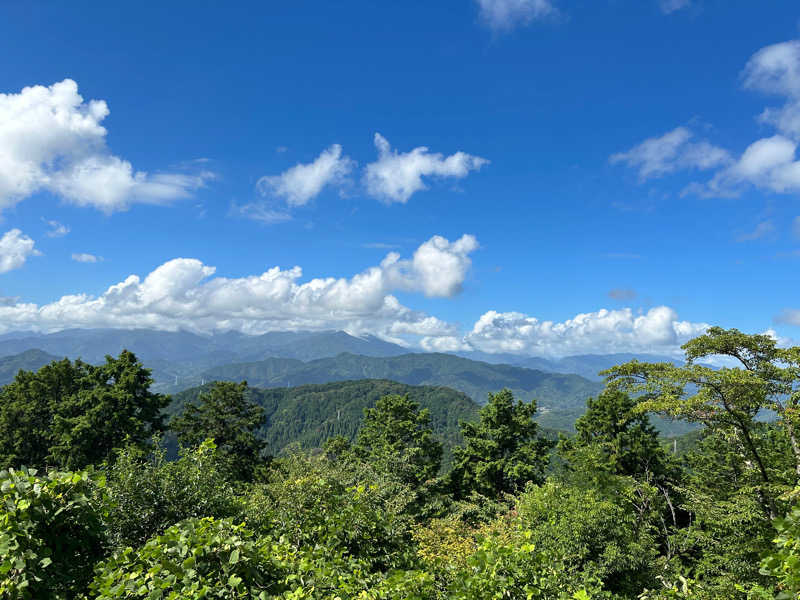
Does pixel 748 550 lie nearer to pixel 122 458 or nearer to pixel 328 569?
pixel 328 569

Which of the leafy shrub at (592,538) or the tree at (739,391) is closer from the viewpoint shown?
the tree at (739,391)

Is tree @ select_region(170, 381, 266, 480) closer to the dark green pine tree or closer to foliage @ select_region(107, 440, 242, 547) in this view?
the dark green pine tree

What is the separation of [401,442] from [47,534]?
1363 inches

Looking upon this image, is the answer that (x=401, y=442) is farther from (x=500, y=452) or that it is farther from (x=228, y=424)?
(x=228, y=424)

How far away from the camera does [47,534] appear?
482 cm

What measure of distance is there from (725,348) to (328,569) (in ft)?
60.3

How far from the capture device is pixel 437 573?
7.56m

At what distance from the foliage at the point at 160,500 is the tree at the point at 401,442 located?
24.1 meters

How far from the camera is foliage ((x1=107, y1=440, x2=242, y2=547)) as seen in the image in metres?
8.37

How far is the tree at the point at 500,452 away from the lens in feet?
109

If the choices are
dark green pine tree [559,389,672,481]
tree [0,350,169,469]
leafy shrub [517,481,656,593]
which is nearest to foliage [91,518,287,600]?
leafy shrub [517,481,656,593]

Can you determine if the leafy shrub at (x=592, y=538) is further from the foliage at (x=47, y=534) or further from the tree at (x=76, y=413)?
the tree at (x=76, y=413)

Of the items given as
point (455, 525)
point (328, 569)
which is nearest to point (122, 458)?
point (328, 569)

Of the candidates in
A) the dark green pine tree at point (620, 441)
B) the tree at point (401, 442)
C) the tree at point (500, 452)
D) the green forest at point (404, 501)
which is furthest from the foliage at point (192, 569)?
the tree at point (500, 452)
